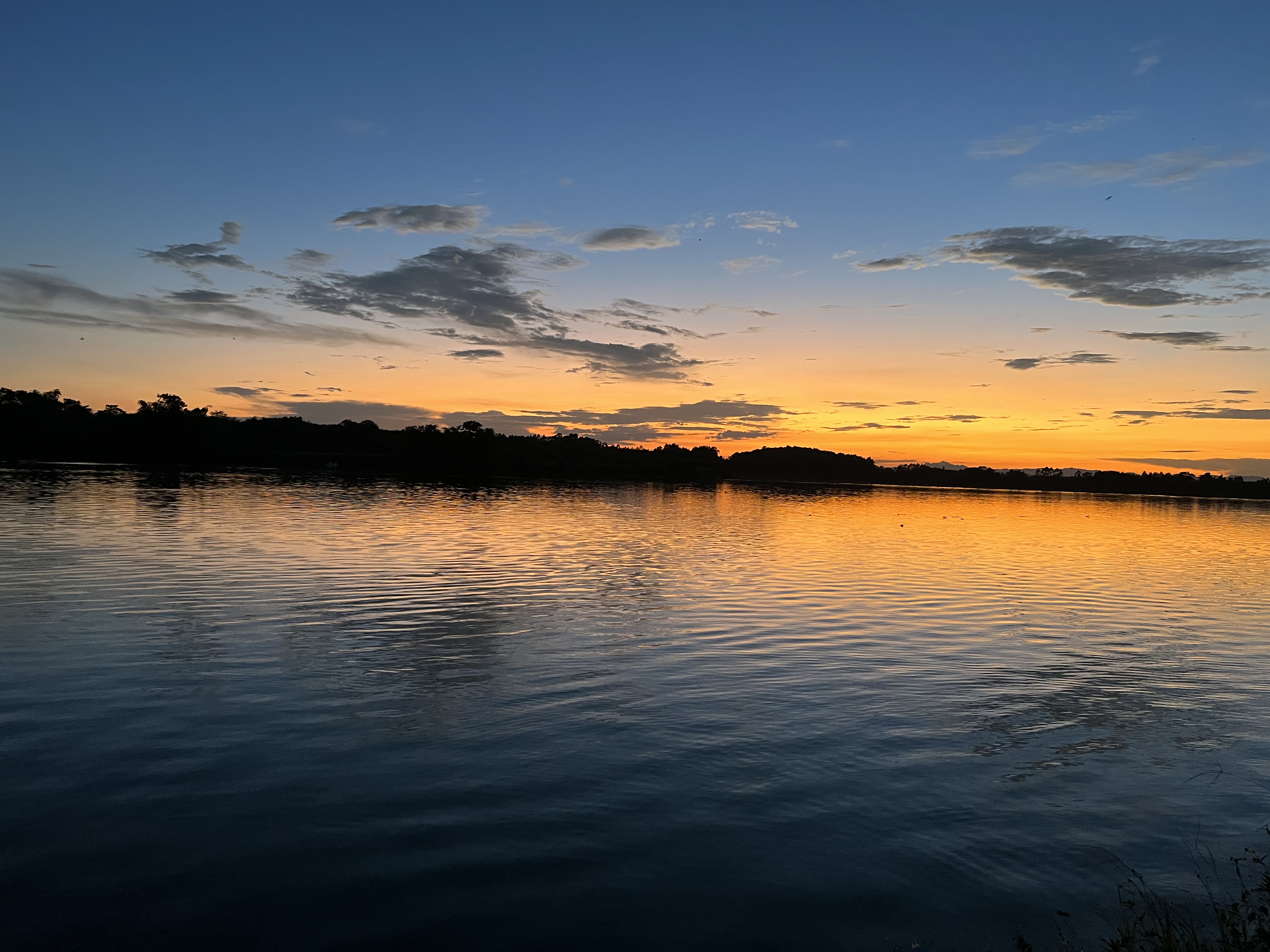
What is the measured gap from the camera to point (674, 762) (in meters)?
12.5

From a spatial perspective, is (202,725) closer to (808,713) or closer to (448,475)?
(808,713)

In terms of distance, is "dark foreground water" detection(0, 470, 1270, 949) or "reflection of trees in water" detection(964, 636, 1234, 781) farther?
"reflection of trees in water" detection(964, 636, 1234, 781)

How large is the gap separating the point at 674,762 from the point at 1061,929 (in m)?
5.63

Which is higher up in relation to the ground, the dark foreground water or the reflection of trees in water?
the dark foreground water

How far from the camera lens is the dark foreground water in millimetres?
8352

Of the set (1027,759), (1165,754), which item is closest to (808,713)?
(1027,759)

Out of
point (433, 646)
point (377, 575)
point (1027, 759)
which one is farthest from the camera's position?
point (377, 575)

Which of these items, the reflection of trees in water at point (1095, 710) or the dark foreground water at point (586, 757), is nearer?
the dark foreground water at point (586, 757)

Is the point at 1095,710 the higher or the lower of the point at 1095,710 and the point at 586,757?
the lower

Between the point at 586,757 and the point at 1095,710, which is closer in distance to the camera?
the point at 586,757

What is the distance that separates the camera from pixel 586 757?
41.0 ft

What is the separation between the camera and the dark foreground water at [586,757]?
329 inches

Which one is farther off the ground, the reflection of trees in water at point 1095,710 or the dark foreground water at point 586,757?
the dark foreground water at point 586,757

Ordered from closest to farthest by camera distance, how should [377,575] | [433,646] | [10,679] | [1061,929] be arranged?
[1061,929] → [10,679] → [433,646] → [377,575]
